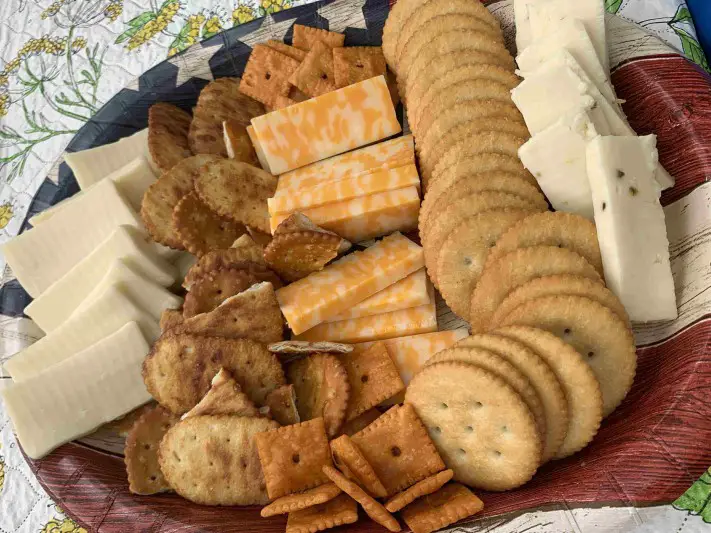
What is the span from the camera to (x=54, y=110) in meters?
2.58

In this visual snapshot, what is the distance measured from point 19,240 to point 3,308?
211 millimetres

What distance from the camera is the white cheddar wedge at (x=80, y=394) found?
5.08ft

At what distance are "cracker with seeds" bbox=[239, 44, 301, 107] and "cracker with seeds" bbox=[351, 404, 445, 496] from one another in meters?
1.11

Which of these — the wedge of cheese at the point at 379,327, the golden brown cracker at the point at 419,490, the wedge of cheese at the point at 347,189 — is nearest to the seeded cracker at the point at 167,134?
the wedge of cheese at the point at 347,189

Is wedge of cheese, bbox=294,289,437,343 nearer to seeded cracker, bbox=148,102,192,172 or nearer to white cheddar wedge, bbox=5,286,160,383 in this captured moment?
white cheddar wedge, bbox=5,286,160,383

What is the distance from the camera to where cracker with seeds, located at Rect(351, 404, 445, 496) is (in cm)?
129

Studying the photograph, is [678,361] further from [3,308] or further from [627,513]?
[3,308]

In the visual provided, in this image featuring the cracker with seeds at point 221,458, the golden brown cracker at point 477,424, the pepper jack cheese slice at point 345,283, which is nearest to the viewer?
the golden brown cracker at point 477,424

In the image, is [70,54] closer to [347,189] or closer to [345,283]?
[347,189]

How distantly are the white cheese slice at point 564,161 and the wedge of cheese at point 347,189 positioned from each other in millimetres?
330

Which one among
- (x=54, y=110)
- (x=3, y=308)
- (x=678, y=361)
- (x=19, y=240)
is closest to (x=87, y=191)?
(x=19, y=240)

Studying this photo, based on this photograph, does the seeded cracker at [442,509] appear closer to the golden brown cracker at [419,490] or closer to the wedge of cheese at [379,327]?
the golden brown cracker at [419,490]

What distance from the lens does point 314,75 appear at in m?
1.87

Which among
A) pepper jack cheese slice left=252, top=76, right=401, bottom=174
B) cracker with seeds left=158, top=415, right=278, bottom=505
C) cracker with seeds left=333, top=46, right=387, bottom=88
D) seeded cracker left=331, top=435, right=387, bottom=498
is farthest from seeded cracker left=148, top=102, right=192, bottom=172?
seeded cracker left=331, top=435, right=387, bottom=498
